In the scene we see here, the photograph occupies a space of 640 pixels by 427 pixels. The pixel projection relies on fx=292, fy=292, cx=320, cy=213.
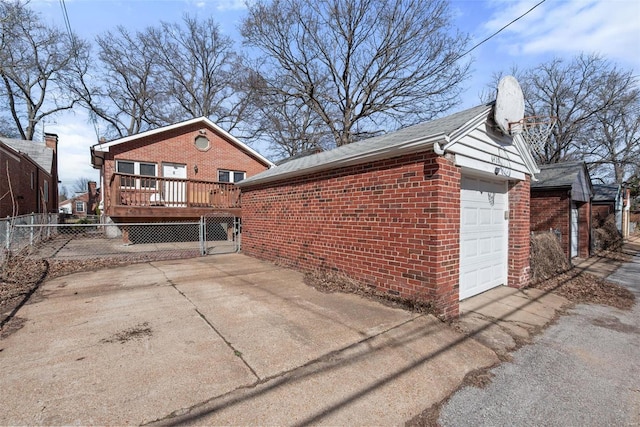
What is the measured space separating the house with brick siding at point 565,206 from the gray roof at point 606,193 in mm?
4090

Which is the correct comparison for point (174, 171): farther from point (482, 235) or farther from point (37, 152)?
point (37, 152)

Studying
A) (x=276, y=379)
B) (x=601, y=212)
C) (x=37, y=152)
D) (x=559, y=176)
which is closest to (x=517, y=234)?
(x=276, y=379)

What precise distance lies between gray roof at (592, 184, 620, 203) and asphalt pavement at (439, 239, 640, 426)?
15176 millimetres

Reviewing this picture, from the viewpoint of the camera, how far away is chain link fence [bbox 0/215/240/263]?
7.75m

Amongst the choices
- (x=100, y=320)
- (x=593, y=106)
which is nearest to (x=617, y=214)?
(x=593, y=106)

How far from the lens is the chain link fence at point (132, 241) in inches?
305

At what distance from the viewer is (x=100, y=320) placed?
3.70 meters

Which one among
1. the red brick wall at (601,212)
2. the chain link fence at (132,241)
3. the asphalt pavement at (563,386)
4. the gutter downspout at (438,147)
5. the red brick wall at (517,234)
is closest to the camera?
the asphalt pavement at (563,386)

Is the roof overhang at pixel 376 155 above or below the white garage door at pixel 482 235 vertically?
above

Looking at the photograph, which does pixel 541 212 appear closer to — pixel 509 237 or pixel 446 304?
pixel 509 237

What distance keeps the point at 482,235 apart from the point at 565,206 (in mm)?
7531

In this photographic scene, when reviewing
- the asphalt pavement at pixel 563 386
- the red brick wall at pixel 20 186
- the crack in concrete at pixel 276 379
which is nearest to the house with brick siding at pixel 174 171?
the red brick wall at pixel 20 186

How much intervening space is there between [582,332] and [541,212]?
8.57 metres

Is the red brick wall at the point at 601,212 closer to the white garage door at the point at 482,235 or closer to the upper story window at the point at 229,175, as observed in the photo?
the white garage door at the point at 482,235
